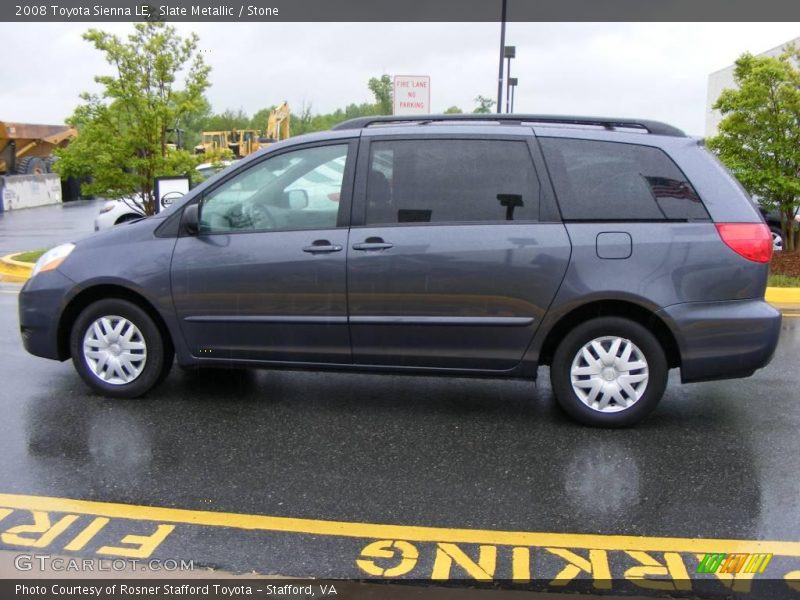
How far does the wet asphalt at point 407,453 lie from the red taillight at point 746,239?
1083 millimetres

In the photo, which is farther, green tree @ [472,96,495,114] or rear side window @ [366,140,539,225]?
green tree @ [472,96,495,114]

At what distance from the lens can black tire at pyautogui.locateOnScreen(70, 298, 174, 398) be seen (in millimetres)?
4945

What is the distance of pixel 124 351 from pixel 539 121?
3067 millimetres

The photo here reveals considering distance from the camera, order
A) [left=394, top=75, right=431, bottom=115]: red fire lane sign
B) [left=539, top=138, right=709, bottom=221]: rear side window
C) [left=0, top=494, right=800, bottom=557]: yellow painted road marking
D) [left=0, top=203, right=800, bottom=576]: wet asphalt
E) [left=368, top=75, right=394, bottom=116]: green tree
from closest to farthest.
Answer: [left=0, top=494, right=800, bottom=557]: yellow painted road marking, [left=0, top=203, right=800, bottom=576]: wet asphalt, [left=539, top=138, right=709, bottom=221]: rear side window, [left=394, top=75, right=431, bottom=115]: red fire lane sign, [left=368, top=75, right=394, bottom=116]: green tree

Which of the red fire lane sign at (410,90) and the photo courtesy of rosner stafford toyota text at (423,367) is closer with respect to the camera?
the photo courtesy of rosner stafford toyota text at (423,367)

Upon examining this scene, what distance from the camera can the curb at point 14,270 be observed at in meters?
10.5

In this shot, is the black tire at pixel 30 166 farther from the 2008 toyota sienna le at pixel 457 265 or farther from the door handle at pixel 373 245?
the door handle at pixel 373 245

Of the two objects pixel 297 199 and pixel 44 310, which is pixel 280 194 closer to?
pixel 297 199

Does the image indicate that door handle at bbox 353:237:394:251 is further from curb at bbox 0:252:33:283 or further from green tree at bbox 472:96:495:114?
green tree at bbox 472:96:495:114

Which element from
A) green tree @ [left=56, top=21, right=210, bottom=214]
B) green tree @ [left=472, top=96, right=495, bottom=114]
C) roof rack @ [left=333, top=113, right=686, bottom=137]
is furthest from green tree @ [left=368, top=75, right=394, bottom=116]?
roof rack @ [left=333, top=113, right=686, bottom=137]

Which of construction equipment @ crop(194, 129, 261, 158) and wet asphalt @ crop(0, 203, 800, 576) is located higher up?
A: construction equipment @ crop(194, 129, 261, 158)

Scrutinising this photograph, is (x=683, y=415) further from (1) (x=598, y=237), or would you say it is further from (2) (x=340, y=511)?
(2) (x=340, y=511)

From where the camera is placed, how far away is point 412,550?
125 inches

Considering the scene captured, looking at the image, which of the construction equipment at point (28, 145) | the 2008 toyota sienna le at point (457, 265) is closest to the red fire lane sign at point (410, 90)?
the 2008 toyota sienna le at point (457, 265)
